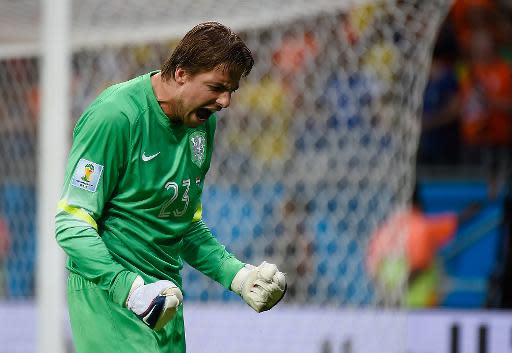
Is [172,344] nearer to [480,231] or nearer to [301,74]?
[301,74]

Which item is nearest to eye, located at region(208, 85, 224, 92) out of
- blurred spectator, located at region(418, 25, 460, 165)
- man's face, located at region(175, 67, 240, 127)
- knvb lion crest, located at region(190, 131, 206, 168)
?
man's face, located at region(175, 67, 240, 127)

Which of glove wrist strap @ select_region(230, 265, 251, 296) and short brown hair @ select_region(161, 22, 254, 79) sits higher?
short brown hair @ select_region(161, 22, 254, 79)

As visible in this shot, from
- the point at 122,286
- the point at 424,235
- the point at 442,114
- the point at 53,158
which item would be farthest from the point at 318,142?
the point at 122,286

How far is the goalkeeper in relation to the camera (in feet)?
9.51

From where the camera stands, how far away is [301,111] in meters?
6.44

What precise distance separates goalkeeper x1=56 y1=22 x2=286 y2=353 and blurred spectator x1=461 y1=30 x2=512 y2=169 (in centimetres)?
580

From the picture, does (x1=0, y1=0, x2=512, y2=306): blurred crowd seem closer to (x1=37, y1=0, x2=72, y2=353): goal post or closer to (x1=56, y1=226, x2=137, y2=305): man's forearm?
(x1=37, y1=0, x2=72, y2=353): goal post

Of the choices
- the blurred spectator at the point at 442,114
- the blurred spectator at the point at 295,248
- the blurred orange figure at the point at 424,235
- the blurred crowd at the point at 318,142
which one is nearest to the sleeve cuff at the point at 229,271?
the blurred crowd at the point at 318,142

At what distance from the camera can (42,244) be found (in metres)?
5.67

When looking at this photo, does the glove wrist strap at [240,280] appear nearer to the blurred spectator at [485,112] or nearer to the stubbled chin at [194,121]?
the stubbled chin at [194,121]

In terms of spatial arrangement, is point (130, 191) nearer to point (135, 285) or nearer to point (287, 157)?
point (135, 285)

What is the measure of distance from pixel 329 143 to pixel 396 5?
90 centimetres

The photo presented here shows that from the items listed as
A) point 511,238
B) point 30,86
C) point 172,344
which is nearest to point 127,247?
point 172,344

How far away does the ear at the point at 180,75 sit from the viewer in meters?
2.97
